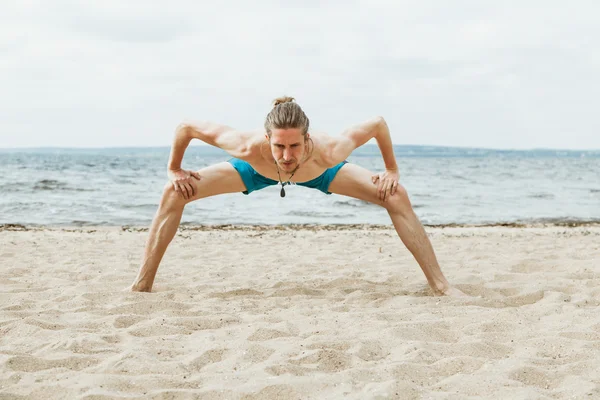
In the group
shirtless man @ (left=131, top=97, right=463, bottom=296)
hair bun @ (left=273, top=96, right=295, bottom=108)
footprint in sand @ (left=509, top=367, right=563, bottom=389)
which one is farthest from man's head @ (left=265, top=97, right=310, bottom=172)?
footprint in sand @ (left=509, top=367, right=563, bottom=389)

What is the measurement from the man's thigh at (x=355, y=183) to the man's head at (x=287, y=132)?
25.7 inches

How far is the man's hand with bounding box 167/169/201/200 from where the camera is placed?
4449 mm

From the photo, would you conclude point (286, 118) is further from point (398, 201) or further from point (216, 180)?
point (398, 201)

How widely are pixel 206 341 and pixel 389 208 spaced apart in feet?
6.17

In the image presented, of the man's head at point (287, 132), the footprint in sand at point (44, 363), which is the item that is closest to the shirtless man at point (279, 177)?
the man's head at point (287, 132)

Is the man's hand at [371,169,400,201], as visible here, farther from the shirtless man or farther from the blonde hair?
the blonde hair

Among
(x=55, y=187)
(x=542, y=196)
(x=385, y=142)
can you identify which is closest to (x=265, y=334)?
(x=385, y=142)

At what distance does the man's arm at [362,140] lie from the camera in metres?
4.24

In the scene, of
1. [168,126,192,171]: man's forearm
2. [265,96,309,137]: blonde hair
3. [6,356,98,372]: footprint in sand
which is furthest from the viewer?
[168,126,192,171]: man's forearm

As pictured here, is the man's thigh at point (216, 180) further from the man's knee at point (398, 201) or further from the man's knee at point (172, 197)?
the man's knee at point (398, 201)

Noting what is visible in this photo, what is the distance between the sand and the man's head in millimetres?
1007

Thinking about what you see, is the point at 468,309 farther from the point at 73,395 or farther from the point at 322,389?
the point at 73,395

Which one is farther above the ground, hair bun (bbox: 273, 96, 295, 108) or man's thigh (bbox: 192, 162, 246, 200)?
hair bun (bbox: 273, 96, 295, 108)

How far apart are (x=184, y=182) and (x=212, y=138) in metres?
0.39
